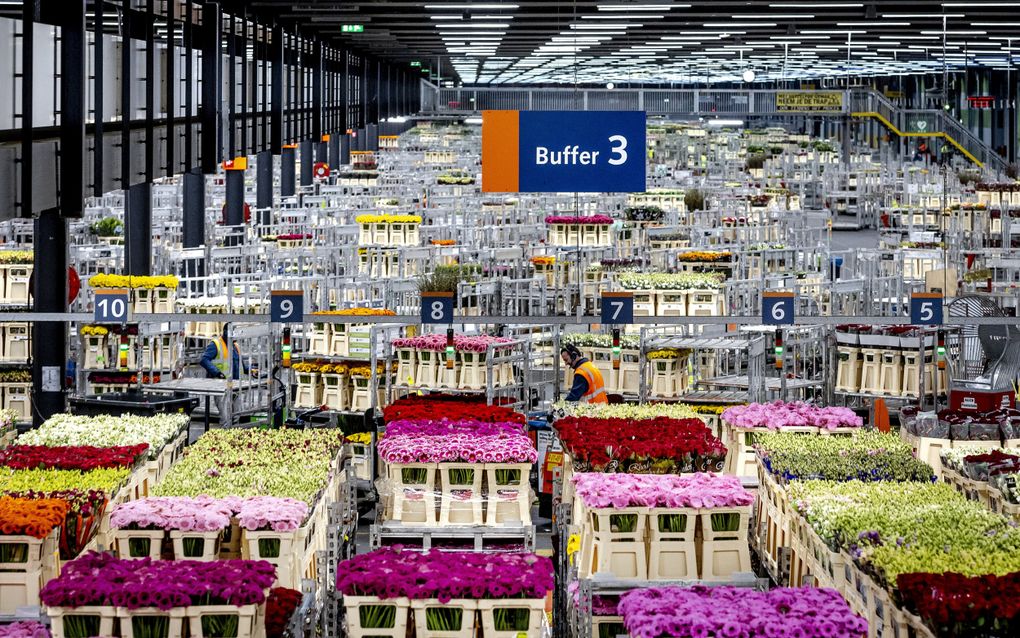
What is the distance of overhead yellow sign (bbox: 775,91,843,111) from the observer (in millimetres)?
40987

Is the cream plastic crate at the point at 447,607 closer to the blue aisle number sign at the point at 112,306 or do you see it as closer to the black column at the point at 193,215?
the blue aisle number sign at the point at 112,306

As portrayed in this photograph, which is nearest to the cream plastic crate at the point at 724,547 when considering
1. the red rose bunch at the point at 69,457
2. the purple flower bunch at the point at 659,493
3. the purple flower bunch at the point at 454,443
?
the purple flower bunch at the point at 659,493

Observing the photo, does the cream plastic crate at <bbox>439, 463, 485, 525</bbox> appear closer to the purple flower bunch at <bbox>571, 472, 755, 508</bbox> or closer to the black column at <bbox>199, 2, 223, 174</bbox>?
the purple flower bunch at <bbox>571, 472, 755, 508</bbox>

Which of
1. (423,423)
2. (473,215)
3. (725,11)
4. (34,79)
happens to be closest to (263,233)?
(473,215)

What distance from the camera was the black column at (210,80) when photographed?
2038 cm

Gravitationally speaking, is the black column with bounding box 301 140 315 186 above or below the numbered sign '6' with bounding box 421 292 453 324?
above

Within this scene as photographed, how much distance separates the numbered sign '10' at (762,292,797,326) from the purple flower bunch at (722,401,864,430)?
3.22ft

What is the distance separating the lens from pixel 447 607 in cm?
729

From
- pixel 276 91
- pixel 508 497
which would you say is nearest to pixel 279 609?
pixel 508 497

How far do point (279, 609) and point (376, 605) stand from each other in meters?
0.52

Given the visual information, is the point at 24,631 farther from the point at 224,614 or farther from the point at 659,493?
the point at 659,493

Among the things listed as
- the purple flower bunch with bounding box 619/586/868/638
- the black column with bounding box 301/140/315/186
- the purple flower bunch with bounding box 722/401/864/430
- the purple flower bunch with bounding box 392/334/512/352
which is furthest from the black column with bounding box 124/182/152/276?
the black column with bounding box 301/140/315/186

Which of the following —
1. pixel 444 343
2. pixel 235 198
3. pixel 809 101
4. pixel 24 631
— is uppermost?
pixel 809 101

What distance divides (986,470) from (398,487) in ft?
12.9
